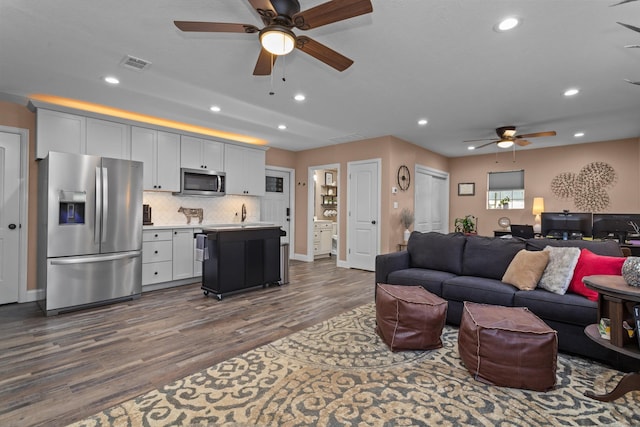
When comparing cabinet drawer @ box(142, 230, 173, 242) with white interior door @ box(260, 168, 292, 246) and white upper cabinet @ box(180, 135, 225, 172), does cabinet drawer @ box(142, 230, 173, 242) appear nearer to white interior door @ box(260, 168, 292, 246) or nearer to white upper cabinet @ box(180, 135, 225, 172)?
white upper cabinet @ box(180, 135, 225, 172)

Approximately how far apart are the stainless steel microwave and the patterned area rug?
342cm

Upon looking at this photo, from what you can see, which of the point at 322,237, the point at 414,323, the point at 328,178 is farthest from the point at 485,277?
the point at 328,178

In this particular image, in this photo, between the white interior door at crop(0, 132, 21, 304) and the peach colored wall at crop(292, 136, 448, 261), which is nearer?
the white interior door at crop(0, 132, 21, 304)

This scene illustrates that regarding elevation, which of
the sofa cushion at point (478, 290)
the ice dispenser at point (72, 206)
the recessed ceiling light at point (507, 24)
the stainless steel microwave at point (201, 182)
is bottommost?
the sofa cushion at point (478, 290)

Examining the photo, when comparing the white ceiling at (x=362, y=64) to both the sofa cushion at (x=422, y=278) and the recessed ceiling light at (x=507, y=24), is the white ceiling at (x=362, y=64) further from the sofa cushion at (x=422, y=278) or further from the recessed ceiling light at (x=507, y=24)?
the sofa cushion at (x=422, y=278)

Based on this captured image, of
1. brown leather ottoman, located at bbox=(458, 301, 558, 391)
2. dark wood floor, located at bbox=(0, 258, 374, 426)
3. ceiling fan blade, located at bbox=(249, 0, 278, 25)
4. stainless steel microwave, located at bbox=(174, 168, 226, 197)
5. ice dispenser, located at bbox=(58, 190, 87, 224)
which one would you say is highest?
ceiling fan blade, located at bbox=(249, 0, 278, 25)

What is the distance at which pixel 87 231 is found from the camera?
147 inches

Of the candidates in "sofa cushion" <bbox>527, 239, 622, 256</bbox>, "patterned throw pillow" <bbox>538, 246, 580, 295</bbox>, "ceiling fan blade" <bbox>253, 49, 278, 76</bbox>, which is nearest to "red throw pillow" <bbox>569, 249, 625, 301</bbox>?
"patterned throw pillow" <bbox>538, 246, 580, 295</bbox>

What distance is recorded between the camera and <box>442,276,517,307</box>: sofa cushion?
2.84 meters

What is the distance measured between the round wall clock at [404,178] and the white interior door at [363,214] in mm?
494

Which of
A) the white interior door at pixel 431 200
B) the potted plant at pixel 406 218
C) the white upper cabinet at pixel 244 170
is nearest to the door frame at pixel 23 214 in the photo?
the white upper cabinet at pixel 244 170

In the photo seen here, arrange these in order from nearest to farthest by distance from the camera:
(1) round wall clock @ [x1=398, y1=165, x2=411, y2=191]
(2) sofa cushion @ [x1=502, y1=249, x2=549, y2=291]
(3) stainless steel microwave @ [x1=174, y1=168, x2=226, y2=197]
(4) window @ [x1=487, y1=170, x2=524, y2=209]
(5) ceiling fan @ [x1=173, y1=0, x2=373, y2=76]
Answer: (5) ceiling fan @ [x1=173, y1=0, x2=373, y2=76] < (2) sofa cushion @ [x1=502, y1=249, x2=549, y2=291] < (3) stainless steel microwave @ [x1=174, y1=168, x2=226, y2=197] < (1) round wall clock @ [x1=398, y1=165, x2=411, y2=191] < (4) window @ [x1=487, y1=170, x2=524, y2=209]

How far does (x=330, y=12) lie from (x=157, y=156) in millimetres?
3930

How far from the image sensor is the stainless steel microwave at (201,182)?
5.14 meters
